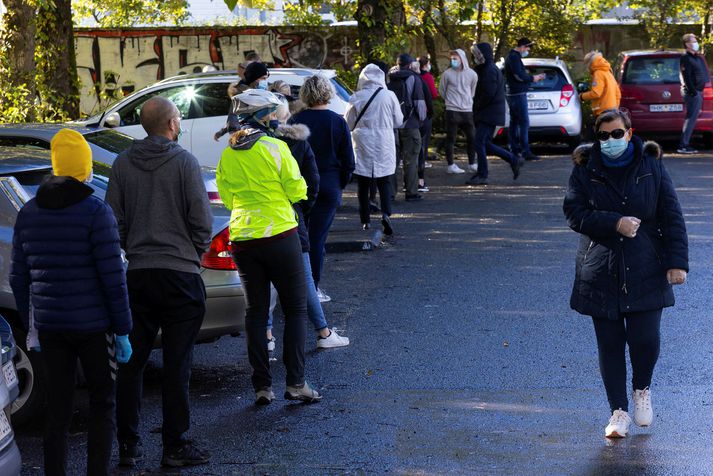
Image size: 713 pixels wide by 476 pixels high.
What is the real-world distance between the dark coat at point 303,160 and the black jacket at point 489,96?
8.60 m

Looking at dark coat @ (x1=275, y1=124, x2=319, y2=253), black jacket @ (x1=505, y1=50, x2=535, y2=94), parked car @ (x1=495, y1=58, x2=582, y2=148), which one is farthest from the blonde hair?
parked car @ (x1=495, y1=58, x2=582, y2=148)

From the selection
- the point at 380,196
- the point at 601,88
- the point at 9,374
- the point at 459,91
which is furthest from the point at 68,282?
the point at 601,88

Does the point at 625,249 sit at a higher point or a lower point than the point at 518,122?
higher

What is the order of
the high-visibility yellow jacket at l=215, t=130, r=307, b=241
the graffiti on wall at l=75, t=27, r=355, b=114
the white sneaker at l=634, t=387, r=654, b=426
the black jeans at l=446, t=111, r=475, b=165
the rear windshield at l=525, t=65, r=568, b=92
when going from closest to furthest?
the white sneaker at l=634, t=387, r=654, b=426, the high-visibility yellow jacket at l=215, t=130, r=307, b=241, the black jeans at l=446, t=111, r=475, b=165, the rear windshield at l=525, t=65, r=568, b=92, the graffiti on wall at l=75, t=27, r=355, b=114

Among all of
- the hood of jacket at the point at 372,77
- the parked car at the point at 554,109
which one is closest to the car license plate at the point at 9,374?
the hood of jacket at the point at 372,77

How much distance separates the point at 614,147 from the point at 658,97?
15384 mm

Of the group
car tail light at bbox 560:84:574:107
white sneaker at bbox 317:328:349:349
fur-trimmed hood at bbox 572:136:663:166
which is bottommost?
white sneaker at bbox 317:328:349:349

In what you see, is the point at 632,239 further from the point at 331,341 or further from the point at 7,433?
the point at 7,433

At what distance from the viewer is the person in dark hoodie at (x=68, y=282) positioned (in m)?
4.97

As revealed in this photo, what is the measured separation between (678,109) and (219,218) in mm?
14922

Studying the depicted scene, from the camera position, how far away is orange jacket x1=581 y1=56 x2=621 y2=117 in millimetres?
16766

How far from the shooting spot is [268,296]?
6828 mm

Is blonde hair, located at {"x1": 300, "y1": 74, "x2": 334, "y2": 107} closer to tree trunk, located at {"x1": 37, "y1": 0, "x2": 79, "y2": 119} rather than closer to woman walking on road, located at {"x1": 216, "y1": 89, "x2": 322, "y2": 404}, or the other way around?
woman walking on road, located at {"x1": 216, "y1": 89, "x2": 322, "y2": 404}

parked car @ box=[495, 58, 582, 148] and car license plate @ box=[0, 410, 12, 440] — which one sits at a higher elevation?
car license plate @ box=[0, 410, 12, 440]
